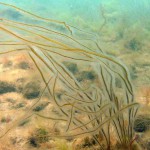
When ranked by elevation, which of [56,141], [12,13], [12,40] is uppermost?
[12,13]

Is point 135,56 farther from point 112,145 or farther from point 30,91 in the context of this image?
point 112,145

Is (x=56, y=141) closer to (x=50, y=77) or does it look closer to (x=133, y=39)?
(x=50, y=77)

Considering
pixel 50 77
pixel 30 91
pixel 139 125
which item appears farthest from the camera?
pixel 30 91

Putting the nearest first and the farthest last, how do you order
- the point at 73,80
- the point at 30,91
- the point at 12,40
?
1. the point at 12,40
2. the point at 73,80
3. the point at 30,91

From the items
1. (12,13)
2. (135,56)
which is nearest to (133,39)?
(135,56)

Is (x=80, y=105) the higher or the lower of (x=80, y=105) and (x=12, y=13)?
the lower

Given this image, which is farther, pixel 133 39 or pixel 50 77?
pixel 133 39

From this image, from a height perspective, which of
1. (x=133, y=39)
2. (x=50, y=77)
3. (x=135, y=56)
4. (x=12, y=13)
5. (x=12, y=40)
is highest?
(x=12, y=13)

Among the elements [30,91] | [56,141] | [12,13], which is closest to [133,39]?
[30,91]

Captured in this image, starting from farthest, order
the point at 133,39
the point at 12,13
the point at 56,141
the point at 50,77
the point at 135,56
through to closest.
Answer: the point at 12,13 → the point at 133,39 → the point at 135,56 → the point at 56,141 → the point at 50,77
